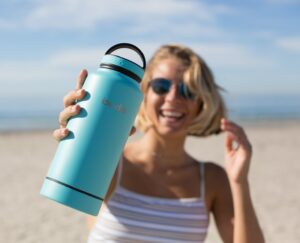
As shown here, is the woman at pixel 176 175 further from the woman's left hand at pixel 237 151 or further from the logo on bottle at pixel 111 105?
the logo on bottle at pixel 111 105

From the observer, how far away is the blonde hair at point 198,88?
2807 millimetres

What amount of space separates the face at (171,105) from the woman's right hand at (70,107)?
2.97 ft

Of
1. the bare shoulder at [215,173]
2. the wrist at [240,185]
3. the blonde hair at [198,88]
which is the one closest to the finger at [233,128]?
the wrist at [240,185]

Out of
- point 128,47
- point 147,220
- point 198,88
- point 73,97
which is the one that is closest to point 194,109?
point 198,88

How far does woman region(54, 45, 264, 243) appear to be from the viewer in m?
2.70

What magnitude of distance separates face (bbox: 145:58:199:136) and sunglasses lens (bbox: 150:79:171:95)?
0.6 inches

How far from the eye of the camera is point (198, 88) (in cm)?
278

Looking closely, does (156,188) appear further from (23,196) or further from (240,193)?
(23,196)

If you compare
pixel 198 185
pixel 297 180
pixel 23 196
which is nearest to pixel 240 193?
pixel 198 185

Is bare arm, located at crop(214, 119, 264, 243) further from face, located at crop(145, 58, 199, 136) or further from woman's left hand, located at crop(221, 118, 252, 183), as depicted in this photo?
face, located at crop(145, 58, 199, 136)

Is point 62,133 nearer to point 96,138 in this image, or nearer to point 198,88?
point 96,138

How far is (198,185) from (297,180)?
8.73 meters

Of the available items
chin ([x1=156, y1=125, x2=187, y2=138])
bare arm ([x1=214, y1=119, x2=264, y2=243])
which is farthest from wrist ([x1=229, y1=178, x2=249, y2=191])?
chin ([x1=156, y1=125, x2=187, y2=138])

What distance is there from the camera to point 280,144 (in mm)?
17797
